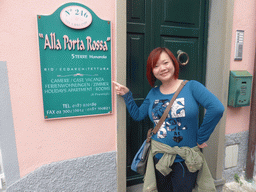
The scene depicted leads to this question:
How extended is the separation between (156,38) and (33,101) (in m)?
1.69

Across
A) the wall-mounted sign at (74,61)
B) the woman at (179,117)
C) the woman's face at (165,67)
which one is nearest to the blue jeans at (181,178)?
the woman at (179,117)

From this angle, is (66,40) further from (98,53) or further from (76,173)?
(76,173)

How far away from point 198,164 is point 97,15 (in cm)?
178

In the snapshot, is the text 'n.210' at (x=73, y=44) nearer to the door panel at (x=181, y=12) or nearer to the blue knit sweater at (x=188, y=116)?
the blue knit sweater at (x=188, y=116)

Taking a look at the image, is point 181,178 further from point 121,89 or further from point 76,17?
point 76,17

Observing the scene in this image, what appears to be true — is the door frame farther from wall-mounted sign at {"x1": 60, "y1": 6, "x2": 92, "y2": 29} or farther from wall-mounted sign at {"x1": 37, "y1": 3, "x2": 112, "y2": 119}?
wall-mounted sign at {"x1": 60, "y1": 6, "x2": 92, "y2": 29}

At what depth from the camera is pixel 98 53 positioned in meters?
1.89

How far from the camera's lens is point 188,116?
1.55 meters

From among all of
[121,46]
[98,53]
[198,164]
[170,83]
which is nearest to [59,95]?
[98,53]

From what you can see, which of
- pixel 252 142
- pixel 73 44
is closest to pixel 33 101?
pixel 73 44

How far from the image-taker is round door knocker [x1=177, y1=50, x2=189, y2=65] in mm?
2421

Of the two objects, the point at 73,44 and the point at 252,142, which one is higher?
the point at 73,44

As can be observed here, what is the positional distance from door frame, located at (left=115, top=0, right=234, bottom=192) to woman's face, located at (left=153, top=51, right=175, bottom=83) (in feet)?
1.60

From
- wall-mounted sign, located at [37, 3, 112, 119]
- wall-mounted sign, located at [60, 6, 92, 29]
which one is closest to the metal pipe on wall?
wall-mounted sign, located at [37, 3, 112, 119]
